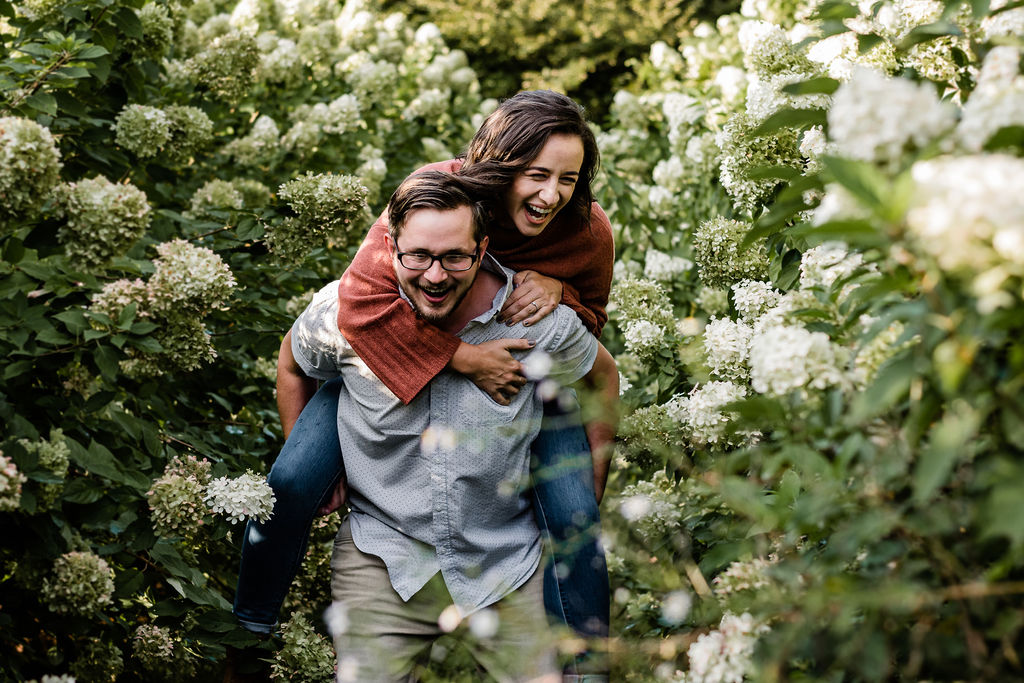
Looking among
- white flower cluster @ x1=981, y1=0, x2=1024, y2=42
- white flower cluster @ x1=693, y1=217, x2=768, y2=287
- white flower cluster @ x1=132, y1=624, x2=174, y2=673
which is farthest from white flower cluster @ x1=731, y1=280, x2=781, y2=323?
white flower cluster @ x1=132, y1=624, x2=174, y2=673

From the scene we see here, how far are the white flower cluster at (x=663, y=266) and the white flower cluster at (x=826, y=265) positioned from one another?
Answer: 1.81 metres

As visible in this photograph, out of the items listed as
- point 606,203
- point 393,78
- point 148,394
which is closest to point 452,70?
point 393,78

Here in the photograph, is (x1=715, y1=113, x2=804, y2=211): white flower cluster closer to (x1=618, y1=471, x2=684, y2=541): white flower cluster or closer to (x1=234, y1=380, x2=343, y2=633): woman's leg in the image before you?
(x1=618, y1=471, x2=684, y2=541): white flower cluster

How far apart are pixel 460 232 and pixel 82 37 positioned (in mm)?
1537

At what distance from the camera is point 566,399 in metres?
2.32

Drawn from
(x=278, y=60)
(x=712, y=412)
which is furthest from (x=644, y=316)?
(x=278, y=60)

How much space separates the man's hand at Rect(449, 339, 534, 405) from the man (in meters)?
0.03

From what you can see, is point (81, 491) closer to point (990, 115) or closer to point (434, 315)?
point (434, 315)

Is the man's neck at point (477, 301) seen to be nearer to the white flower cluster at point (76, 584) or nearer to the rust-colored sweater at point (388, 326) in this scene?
the rust-colored sweater at point (388, 326)

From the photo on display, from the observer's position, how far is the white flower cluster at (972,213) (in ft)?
2.89

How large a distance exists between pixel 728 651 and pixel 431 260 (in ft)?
3.65

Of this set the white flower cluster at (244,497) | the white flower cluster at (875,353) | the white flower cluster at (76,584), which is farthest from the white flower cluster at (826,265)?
the white flower cluster at (76,584)

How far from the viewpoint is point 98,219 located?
2.31m

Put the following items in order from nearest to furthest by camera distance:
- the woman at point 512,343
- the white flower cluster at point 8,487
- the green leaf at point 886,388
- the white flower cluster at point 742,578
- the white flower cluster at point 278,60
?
the green leaf at point 886,388, the white flower cluster at point 742,578, the white flower cluster at point 8,487, the woman at point 512,343, the white flower cluster at point 278,60
